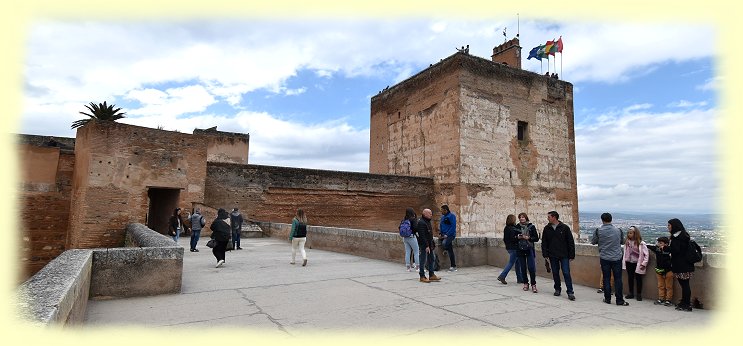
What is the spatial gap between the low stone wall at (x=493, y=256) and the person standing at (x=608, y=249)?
0.50 m

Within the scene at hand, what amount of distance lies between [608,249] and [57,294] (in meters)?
6.89

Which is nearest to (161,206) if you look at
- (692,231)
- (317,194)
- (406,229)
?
(317,194)

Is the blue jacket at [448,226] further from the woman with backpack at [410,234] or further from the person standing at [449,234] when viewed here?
the woman with backpack at [410,234]

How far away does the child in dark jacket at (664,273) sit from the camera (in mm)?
6148

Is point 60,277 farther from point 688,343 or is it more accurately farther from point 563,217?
point 563,217

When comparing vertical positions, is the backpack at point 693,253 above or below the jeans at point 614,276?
above

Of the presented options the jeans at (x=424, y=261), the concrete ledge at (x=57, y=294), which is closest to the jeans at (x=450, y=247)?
the jeans at (x=424, y=261)

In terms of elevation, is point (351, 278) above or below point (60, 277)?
below

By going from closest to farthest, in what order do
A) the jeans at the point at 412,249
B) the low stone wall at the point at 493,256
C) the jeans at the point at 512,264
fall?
the low stone wall at the point at 493,256, the jeans at the point at 512,264, the jeans at the point at 412,249

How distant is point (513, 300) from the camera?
6.25m

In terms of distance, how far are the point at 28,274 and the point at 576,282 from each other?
16418 mm

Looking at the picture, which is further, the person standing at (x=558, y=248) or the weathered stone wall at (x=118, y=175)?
the weathered stone wall at (x=118, y=175)

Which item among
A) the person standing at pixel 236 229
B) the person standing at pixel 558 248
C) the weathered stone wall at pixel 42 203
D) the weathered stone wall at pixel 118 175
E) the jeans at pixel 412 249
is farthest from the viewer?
the weathered stone wall at pixel 42 203

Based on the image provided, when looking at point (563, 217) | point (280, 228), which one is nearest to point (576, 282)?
point (280, 228)
